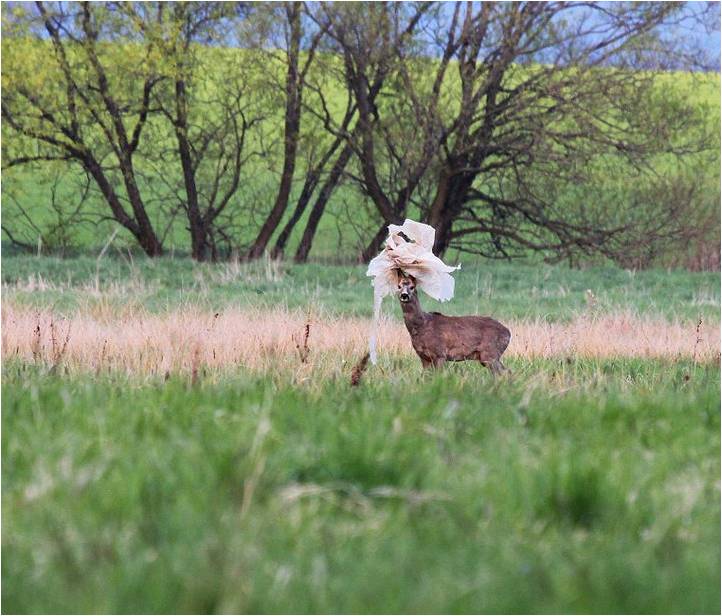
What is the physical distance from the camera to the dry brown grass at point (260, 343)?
580cm

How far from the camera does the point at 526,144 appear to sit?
21.2 m

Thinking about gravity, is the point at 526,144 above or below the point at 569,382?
above

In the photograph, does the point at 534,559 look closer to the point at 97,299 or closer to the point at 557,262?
the point at 97,299

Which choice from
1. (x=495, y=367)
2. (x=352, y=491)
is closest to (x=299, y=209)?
(x=495, y=367)

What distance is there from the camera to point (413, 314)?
5.43 meters

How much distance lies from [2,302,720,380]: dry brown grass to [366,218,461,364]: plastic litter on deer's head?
0.47 meters

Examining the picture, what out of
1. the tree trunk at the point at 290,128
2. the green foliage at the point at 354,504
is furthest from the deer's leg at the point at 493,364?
the tree trunk at the point at 290,128

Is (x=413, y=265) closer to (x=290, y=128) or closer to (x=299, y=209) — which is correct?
(x=290, y=128)

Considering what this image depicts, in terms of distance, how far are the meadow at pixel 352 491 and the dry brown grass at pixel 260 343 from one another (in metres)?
0.16

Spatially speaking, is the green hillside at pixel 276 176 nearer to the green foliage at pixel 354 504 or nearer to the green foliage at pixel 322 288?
the green foliage at pixel 322 288

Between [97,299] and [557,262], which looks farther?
[557,262]

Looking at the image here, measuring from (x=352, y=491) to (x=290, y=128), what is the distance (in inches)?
832

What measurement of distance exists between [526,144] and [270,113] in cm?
620

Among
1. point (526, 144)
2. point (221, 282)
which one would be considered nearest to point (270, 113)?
point (526, 144)
